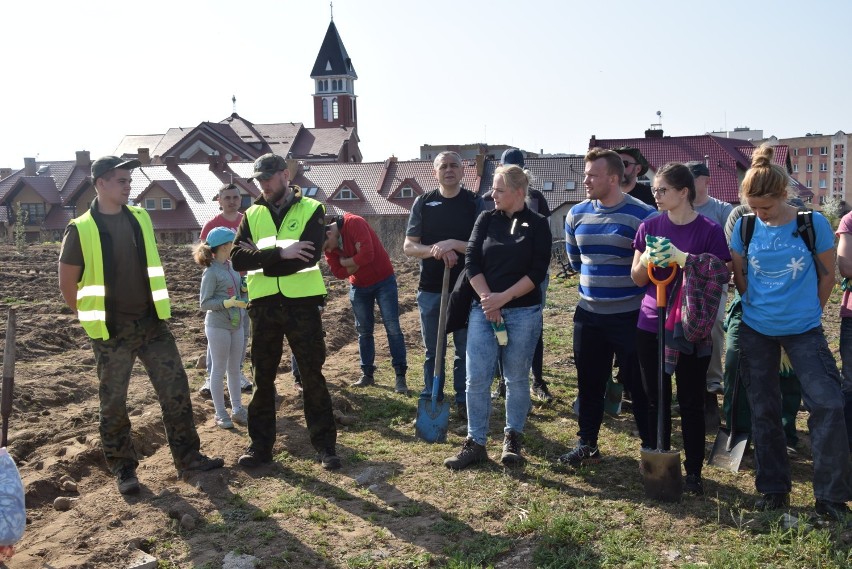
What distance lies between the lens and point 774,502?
15.7ft

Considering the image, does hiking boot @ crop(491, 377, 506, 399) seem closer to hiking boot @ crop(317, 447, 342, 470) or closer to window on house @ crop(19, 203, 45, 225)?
hiking boot @ crop(317, 447, 342, 470)

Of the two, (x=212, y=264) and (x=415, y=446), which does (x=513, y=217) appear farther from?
(x=212, y=264)

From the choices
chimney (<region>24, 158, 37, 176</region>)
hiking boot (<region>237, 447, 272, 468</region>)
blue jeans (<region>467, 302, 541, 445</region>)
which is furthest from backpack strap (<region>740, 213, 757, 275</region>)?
chimney (<region>24, 158, 37, 176</region>)

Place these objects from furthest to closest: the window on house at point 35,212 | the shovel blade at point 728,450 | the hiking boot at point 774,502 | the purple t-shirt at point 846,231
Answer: the window on house at point 35,212
the shovel blade at point 728,450
the purple t-shirt at point 846,231
the hiking boot at point 774,502

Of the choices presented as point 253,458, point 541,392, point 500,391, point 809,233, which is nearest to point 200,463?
point 253,458

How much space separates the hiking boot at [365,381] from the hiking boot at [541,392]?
1.72 m

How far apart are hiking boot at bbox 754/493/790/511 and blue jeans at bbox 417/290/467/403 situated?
2764mm

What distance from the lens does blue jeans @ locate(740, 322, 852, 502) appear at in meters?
4.55

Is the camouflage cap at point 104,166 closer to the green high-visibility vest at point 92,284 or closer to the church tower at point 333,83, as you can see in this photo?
the green high-visibility vest at point 92,284

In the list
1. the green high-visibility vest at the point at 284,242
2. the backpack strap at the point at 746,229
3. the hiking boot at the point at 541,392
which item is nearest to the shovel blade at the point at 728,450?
the backpack strap at the point at 746,229

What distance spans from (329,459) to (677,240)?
275 centimetres

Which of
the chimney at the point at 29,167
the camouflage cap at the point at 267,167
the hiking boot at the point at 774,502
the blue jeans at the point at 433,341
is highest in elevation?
the chimney at the point at 29,167

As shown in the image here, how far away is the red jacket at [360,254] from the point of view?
7688 millimetres

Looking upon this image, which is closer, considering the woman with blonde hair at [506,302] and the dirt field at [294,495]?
the dirt field at [294,495]
